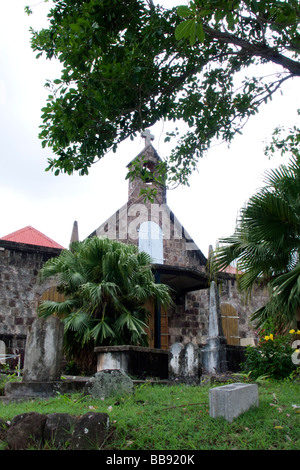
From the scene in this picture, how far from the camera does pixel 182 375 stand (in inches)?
293

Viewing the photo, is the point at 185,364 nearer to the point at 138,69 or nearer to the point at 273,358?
the point at 273,358

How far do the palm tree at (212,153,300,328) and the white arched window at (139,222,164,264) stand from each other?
301 inches

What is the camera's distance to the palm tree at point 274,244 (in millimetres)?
6820

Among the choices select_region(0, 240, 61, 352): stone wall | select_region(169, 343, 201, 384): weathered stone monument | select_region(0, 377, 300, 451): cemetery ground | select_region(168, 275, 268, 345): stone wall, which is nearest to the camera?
select_region(0, 377, 300, 451): cemetery ground

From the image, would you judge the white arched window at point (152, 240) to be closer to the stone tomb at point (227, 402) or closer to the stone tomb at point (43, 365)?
the stone tomb at point (43, 365)

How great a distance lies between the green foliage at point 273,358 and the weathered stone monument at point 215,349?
199 cm

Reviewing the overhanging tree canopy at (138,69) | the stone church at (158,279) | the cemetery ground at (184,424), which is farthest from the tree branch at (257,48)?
the stone church at (158,279)

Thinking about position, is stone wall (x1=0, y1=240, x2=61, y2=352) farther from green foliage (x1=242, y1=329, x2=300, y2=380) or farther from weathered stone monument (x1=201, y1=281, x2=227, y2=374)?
green foliage (x1=242, y1=329, x2=300, y2=380)

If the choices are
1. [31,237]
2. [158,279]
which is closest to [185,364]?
[158,279]

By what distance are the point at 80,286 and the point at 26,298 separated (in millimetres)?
2884

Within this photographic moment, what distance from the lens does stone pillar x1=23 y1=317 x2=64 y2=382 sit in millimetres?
6477

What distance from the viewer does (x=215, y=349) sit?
10.5 metres

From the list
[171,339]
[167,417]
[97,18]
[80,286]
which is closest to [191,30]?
[97,18]

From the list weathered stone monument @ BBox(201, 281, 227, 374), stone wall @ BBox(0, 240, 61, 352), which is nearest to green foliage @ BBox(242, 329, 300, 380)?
weathered stone monument @ BBox(201, 281, 227, 374)
